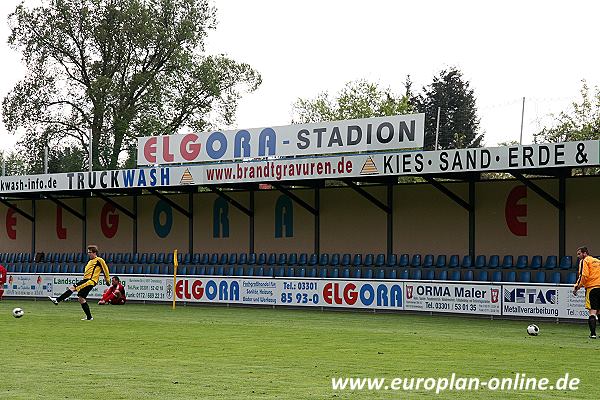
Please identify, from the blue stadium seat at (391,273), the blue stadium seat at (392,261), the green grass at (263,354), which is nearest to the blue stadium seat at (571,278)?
the green grass at (263,354)

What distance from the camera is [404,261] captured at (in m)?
30.5

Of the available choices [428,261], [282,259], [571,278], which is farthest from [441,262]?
[282,259]

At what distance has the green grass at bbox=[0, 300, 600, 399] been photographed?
40.0 ft

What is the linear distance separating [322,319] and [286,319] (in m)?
0.89

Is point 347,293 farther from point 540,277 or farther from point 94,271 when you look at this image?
point 94,271

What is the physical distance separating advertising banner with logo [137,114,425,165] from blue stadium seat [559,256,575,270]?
192 inches

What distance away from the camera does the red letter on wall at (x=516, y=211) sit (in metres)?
29.0

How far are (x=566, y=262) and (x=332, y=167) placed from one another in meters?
6.73

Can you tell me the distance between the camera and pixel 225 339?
757 inches

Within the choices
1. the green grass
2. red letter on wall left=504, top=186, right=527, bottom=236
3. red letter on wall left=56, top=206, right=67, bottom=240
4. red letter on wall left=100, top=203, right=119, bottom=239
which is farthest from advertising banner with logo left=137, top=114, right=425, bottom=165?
red letter on wall left=56, top=206, right=67, bottom=240

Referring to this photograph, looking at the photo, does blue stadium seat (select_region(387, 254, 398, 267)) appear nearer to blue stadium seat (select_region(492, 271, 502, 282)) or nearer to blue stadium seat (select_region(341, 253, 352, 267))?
blue stadium seat (select_region(341, 253, 352, 267))

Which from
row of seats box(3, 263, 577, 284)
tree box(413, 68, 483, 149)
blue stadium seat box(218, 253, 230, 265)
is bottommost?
row of seats box(3, 263, 577, 284)

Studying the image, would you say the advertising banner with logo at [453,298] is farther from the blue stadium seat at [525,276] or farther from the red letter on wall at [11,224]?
the red letter on wall at [11,224]

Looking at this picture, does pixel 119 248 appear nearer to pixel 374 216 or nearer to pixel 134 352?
pixel 374 216
